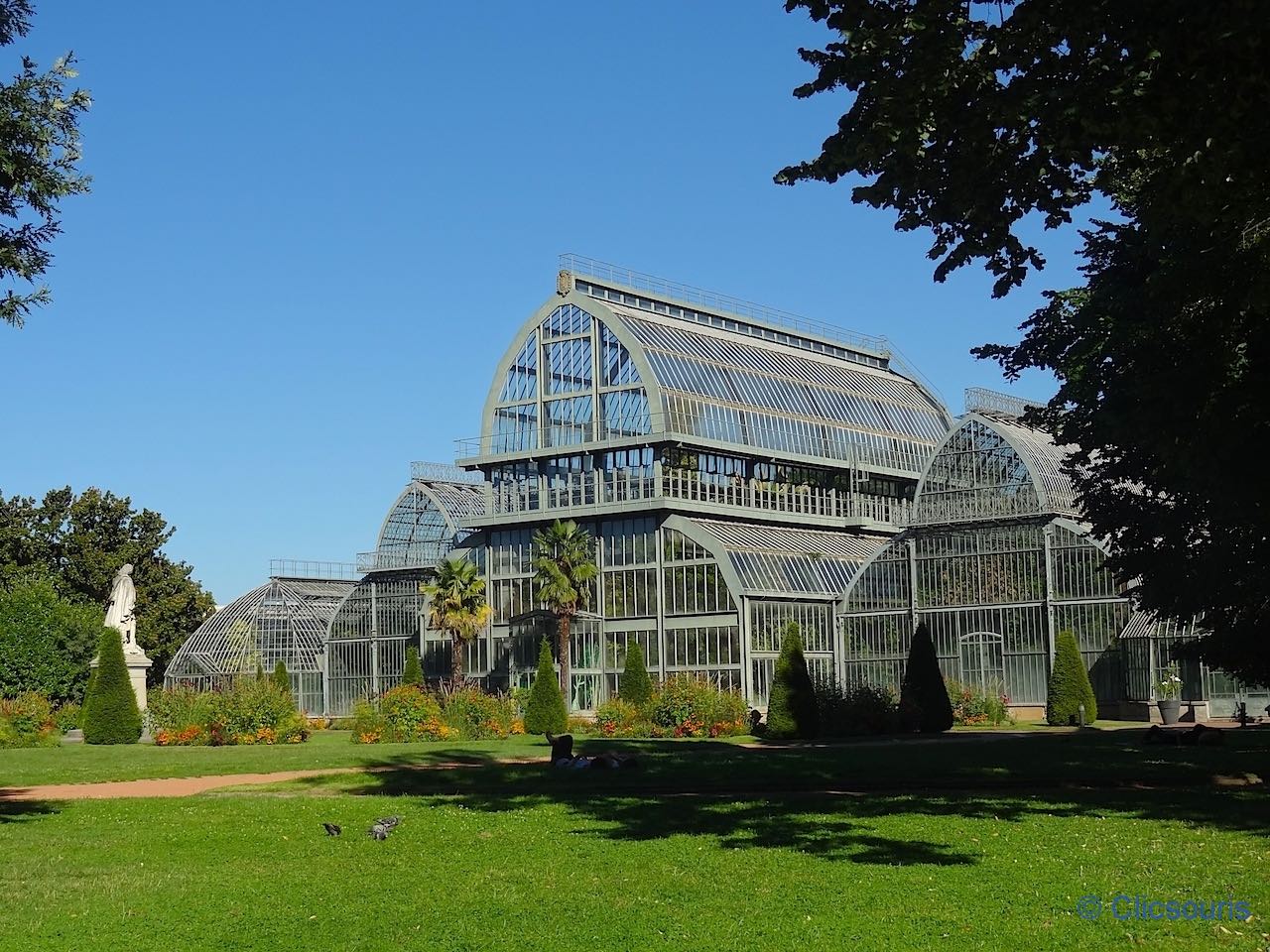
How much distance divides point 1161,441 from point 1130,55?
6.12 meters

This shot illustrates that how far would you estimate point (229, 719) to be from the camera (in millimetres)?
46375

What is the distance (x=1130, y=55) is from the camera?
48.2ft

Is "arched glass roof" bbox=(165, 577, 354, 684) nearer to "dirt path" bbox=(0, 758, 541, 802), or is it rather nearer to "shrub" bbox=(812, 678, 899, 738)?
"shrub" bbox=(812, 678, 899, 738)

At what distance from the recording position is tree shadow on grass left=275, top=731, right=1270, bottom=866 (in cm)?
1942

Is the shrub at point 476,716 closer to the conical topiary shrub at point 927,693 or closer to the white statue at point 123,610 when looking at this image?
the conical topiary shrub at point 927,693

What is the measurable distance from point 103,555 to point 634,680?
113 feet

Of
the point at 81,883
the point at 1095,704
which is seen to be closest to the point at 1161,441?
the point at 81,883

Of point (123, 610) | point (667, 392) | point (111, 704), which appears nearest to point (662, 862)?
point (111, 704)

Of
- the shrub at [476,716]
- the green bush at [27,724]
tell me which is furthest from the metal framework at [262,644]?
the shrub at [476,716]

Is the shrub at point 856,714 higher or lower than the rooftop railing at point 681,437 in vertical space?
lower

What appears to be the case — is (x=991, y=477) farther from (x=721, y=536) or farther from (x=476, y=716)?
(x=476, y=716)

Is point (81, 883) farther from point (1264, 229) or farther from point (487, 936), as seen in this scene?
point (1264, 229)

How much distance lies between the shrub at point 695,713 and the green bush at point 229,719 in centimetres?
1090

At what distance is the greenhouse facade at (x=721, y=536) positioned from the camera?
186 feet
